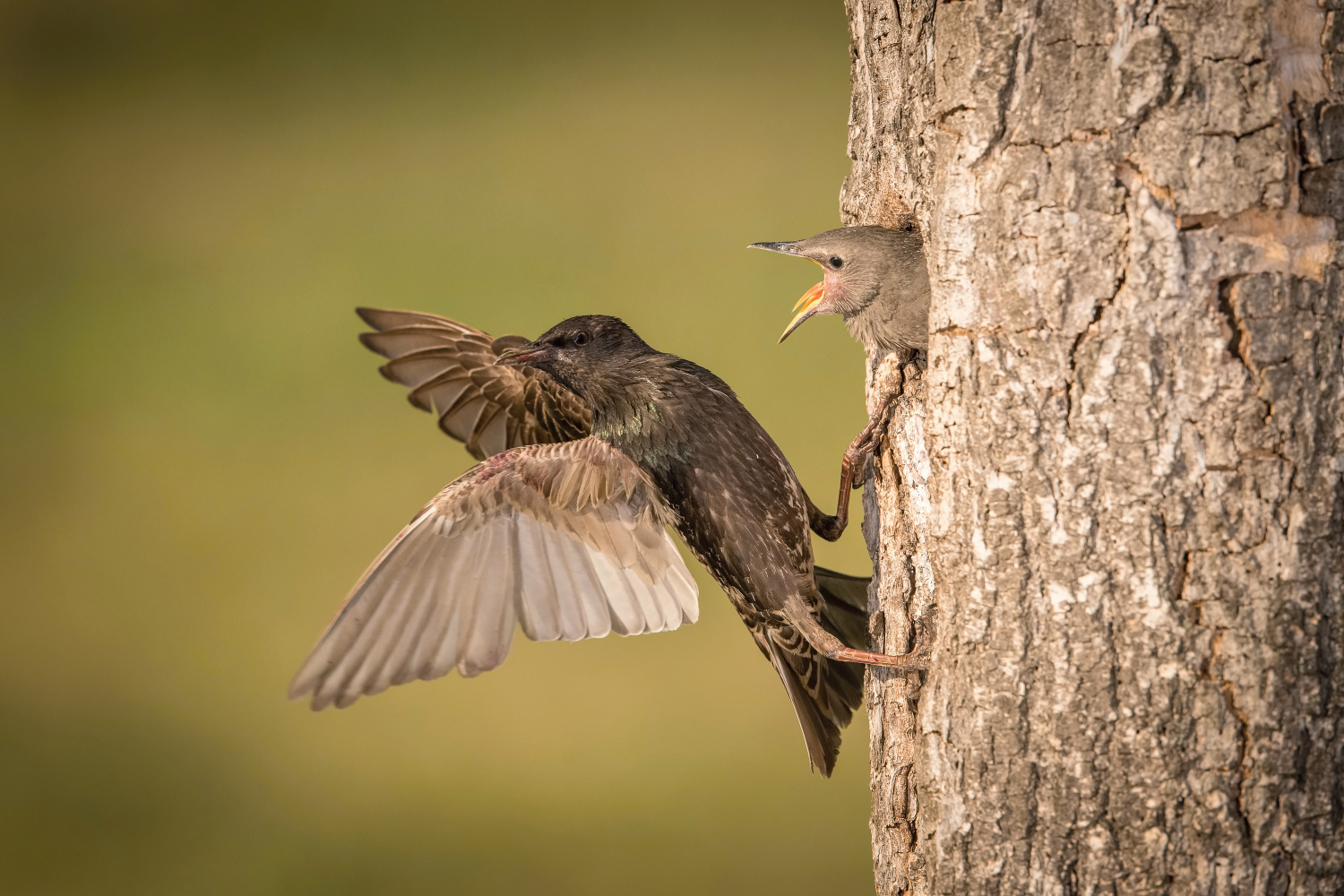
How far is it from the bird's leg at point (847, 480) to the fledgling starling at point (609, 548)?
4 cm

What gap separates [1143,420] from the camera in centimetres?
100

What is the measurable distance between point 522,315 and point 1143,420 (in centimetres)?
242

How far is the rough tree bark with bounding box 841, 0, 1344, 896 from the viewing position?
96 cm

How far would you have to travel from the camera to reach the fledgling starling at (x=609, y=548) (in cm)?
159

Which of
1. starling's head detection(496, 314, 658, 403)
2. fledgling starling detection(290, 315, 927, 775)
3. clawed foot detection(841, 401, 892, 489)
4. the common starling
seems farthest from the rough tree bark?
the common starling

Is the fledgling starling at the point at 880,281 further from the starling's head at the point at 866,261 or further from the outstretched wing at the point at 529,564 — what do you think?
the outstretched wing at the point at 529,564

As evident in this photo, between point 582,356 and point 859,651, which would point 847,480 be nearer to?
point 859,651

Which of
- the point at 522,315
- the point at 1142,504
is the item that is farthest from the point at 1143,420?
the point at 522,315

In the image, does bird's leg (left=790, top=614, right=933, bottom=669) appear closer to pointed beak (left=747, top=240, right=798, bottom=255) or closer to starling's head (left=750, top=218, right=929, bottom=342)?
starling's head (left=750, top=218, right=929, bottom=342)

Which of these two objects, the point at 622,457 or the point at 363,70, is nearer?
the point at 622,457

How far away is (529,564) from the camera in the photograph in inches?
68.2

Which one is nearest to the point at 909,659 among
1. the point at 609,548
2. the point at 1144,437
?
the point at 1144,437

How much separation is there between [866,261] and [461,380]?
1.02 m

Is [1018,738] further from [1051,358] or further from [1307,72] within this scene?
[1307,72]
